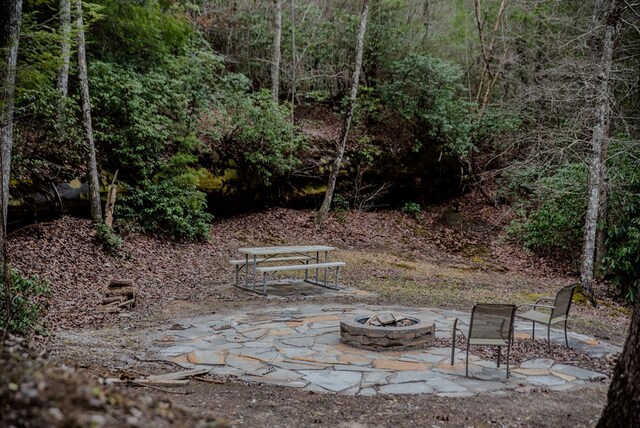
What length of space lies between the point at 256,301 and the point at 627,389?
22.6 feet

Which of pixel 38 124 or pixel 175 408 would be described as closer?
pixel 175 408

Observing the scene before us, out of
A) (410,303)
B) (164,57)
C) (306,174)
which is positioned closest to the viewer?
(410,303)

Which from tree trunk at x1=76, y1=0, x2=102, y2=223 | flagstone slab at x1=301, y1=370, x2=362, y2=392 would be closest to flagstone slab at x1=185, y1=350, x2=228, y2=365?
flagstone slab at x1=301, y1=370, x2=362, y2=392

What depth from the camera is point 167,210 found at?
523 inches

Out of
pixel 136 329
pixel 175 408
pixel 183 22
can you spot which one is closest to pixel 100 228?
pixel 136 329

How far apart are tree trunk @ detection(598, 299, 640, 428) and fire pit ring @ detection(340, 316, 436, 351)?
3.28 metres

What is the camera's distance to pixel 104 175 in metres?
13.0

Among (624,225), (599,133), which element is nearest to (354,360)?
(599,133)

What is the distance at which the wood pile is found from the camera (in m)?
8.19

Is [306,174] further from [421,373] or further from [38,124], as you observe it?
[421,373]

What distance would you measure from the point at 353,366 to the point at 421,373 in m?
0.75

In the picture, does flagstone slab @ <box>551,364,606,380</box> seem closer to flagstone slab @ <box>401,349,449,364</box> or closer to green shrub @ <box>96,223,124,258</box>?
flagstone slab @ <box>401,349,449,364</box>

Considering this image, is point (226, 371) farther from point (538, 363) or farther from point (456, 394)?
point (538, 363)

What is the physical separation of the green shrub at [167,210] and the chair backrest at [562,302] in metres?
9.16
